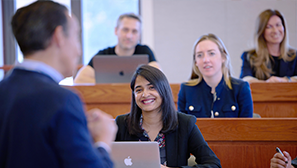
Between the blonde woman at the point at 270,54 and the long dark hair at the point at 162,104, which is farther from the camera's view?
the blonde woman at the point at 270,54

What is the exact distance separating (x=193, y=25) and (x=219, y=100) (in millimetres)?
2469

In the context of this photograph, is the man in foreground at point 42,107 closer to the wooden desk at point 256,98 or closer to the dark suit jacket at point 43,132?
the dark suit jacket at point 43,132

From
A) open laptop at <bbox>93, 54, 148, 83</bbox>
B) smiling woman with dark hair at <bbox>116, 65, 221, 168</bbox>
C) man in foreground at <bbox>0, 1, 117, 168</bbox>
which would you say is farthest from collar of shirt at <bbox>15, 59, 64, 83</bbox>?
open laptop at <bbox>93, 54, 148, 83</bbox>

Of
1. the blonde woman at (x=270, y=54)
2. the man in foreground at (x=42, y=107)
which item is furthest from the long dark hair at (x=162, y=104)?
the blonde woman at (x=270, y=54)

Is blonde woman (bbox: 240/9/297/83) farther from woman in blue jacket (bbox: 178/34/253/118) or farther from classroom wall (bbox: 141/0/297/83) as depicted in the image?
classroom wall (bbox: 141/0/297/83)

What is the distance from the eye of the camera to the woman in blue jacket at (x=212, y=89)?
2223 millimetres

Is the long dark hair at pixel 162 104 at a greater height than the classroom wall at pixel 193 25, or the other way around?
the classroom wall at pixel 193 25

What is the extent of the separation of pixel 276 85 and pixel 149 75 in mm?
1209

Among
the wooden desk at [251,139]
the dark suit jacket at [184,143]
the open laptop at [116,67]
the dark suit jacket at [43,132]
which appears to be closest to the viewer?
the dark suit jacket at [43,132]

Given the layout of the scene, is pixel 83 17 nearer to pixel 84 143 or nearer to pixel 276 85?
pixel 276 85

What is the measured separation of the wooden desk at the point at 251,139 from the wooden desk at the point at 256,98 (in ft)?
2.44

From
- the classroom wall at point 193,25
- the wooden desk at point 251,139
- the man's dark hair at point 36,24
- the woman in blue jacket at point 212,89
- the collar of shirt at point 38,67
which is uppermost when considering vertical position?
the classroom wall at point 193,25

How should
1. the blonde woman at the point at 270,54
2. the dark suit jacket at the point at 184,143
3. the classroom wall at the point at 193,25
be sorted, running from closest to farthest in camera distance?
the dark suit jacket at the point at 184,143
the blonde woman at the point at 270,54
the classroom wall at the point at 193,25

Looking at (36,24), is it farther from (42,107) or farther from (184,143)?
(184,143)
